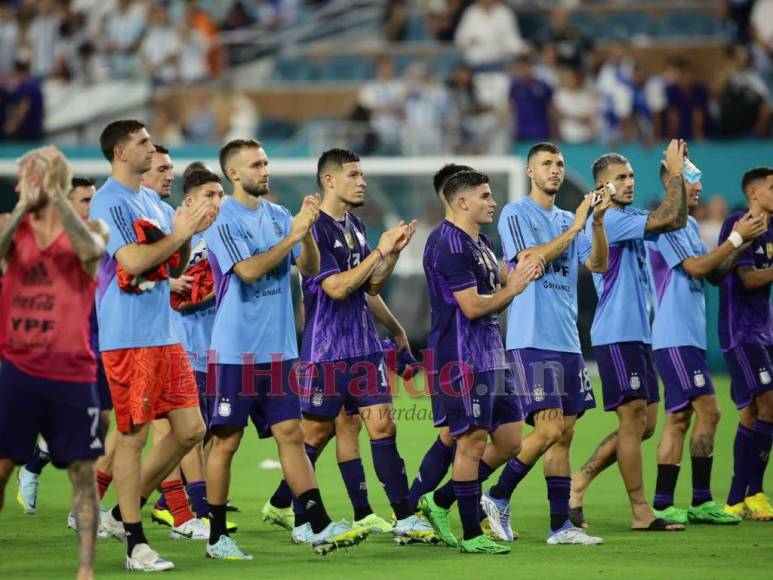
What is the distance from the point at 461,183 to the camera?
9055 mm

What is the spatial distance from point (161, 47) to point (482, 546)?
683 inches

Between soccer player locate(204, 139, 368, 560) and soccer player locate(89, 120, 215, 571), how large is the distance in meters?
0.34

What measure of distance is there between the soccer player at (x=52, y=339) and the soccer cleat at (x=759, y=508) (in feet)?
17.8

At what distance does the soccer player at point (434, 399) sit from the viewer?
8945mm

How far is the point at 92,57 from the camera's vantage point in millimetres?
24766

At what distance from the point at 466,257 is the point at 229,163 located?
68.2 inches

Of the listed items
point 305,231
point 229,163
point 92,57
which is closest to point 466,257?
point 305,231

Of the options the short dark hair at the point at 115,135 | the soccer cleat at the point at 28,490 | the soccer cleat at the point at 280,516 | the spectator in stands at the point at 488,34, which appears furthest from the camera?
the spectator in stands at the point at 488,34

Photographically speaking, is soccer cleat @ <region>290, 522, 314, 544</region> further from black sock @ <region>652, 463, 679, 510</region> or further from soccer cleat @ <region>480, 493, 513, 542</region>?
black sock @ <region>652, 463, 679, 510</region>

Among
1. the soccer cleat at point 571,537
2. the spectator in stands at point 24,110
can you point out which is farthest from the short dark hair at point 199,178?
the spectator in stands at point 24,110

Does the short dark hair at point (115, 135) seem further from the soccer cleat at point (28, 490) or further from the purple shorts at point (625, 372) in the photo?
the purple shorts at point (625, 372)

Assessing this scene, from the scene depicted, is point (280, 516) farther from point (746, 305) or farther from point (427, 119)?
point (427, 119)

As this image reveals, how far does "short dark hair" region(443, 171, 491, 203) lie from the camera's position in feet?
29.6

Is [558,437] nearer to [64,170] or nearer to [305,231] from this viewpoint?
[305,231]
